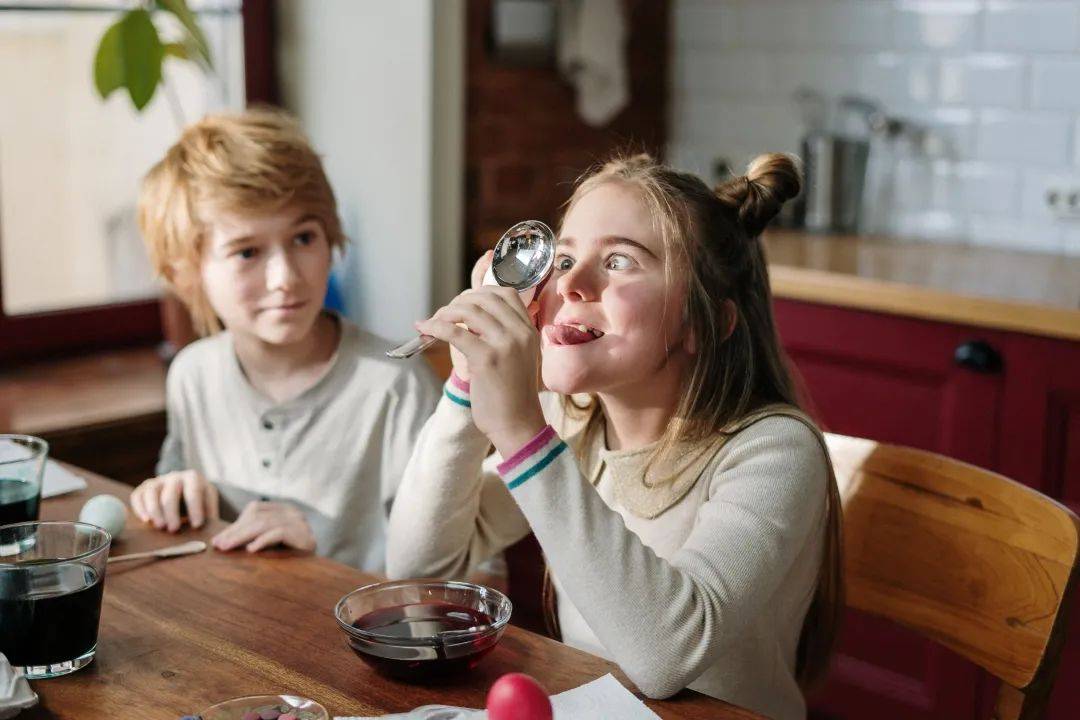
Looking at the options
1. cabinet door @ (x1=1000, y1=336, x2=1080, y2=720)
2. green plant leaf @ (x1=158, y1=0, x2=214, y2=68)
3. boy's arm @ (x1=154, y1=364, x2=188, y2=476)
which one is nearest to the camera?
boy's arm @ (x1=154, y1=364, x2=188, y2=476)

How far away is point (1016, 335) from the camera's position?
2109 mm

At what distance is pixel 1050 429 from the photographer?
2.11 m

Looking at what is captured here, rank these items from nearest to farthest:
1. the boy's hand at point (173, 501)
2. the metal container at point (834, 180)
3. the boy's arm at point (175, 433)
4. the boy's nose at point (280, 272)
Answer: the boy's hand at point (173, 501) < the boy's nose at point (280, 272) < the boy's arm at point (175, 433) < the metal container at point (834, 180)

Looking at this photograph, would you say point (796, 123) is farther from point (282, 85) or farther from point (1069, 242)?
point (282, 85)

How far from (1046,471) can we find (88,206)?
1873 millimetres

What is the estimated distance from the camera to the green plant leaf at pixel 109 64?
7.50 ft

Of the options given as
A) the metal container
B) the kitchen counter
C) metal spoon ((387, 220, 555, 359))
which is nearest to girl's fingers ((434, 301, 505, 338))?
metal spoon ((387, 220, 555, 359))

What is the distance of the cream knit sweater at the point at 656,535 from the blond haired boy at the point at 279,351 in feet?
1.21

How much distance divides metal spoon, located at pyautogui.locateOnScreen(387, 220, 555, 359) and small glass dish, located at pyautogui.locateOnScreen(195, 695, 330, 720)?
1.29 ft

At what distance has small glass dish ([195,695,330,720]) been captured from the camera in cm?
96

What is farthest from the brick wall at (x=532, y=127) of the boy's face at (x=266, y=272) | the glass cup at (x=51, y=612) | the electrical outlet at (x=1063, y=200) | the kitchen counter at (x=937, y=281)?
the glass cup at (x=51, y=612)

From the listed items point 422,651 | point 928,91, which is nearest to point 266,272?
point 422,651

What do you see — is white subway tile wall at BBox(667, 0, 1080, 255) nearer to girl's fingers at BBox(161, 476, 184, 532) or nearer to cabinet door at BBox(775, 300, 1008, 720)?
cabinet door at BBox(775, 300, 1008, 720)

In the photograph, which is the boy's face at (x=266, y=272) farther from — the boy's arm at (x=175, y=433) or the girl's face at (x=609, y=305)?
the girl's face at (x=609, y=305)
